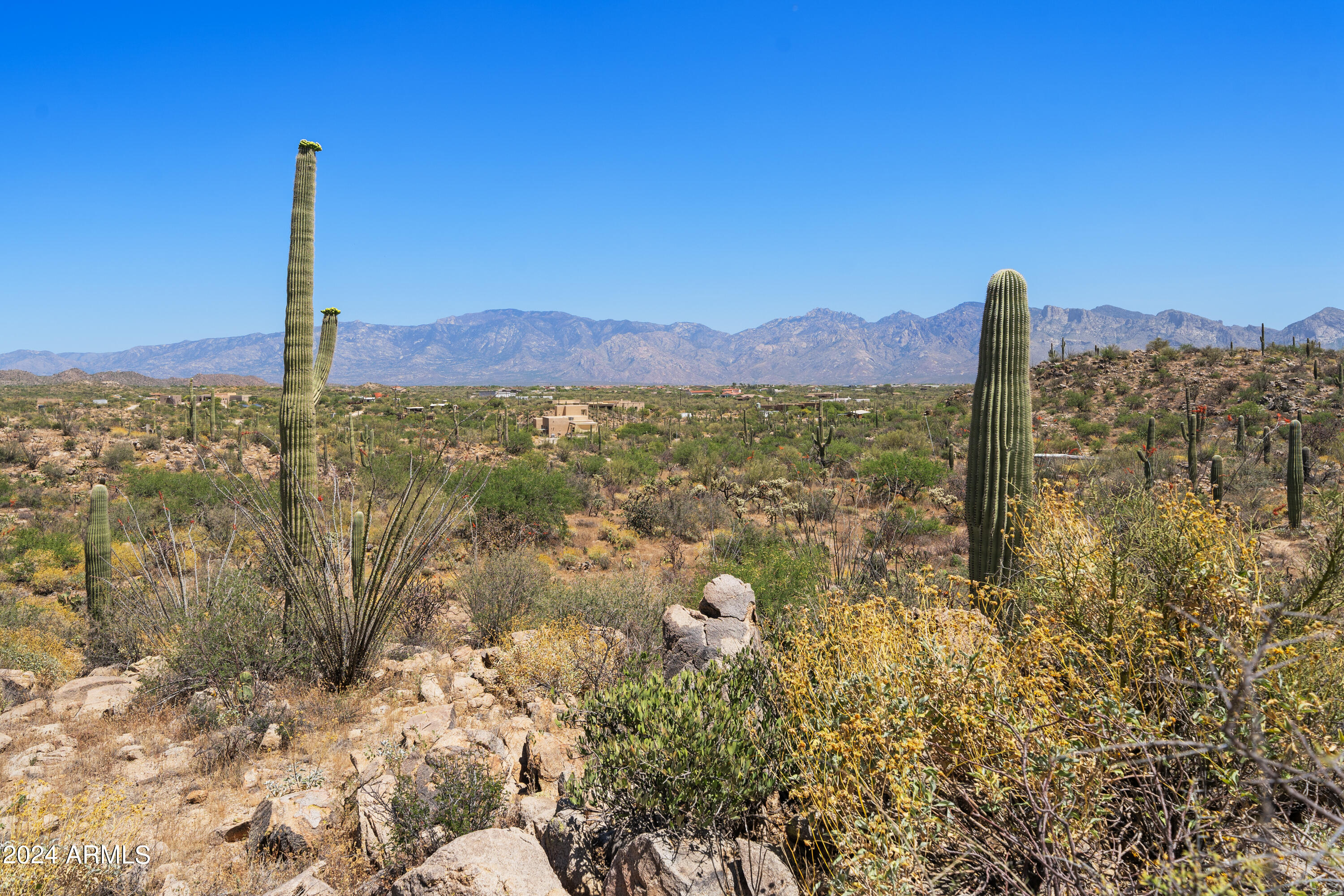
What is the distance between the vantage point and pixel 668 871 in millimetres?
2957

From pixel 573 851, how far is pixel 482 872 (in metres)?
0.50

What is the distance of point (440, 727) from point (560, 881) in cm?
221

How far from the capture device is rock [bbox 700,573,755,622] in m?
7.18

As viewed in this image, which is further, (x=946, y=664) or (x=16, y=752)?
(x=16, y=752)

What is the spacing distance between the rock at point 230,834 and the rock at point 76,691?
2996mm

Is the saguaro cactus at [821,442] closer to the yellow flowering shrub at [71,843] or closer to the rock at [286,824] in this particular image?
the rock at [286,824]

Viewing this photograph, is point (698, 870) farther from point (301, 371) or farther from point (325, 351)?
point (325, 351)

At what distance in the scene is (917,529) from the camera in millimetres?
13695

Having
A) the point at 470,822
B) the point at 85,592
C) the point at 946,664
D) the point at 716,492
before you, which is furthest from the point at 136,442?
the point at 946,664

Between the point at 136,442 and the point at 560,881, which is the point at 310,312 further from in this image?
the point at 136,442

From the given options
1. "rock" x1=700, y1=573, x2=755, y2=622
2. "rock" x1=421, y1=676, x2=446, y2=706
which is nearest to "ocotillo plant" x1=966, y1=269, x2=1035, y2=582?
"rock" x1=700, y1=573, x2=755, y2=622

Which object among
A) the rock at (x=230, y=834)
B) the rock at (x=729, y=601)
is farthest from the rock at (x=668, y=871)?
the rock at (x=729, y=601)

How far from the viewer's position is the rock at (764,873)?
2.93 meters

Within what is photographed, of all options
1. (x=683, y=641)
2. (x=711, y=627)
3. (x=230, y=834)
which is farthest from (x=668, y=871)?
(x=711, y=627)
